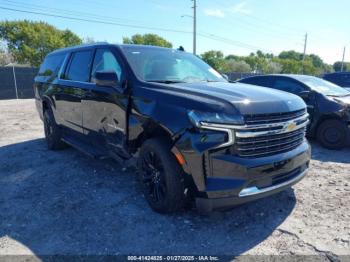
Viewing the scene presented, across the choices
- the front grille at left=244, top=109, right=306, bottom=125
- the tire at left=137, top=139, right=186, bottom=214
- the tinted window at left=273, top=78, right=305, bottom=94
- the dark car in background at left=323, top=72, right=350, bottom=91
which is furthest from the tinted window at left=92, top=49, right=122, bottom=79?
the dark car in background at left=323, top=72, right=350, bottom=91

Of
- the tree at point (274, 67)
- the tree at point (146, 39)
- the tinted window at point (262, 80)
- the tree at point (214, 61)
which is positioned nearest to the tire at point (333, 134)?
the tinted window at point (262, 80)

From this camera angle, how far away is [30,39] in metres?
46.9

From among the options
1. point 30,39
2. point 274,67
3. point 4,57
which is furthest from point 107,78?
point 274,67

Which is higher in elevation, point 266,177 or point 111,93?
point 111,93

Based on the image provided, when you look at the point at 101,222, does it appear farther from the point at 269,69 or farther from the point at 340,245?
the point at 269,69

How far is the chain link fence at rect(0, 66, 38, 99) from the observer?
1828cm

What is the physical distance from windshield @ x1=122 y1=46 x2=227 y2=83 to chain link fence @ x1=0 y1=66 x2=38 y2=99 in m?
17.3

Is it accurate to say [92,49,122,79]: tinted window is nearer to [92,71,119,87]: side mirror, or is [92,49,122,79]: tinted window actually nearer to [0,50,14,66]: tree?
[92,71,119,87]: side mirror

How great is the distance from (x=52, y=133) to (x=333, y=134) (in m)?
5.98

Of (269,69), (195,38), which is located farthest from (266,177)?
(269,69)

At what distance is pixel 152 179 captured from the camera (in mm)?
3508

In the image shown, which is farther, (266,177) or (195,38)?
(195,38)

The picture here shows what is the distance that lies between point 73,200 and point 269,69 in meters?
81.2

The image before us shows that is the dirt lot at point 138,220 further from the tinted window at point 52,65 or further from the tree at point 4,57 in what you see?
the tree at point 4,57
